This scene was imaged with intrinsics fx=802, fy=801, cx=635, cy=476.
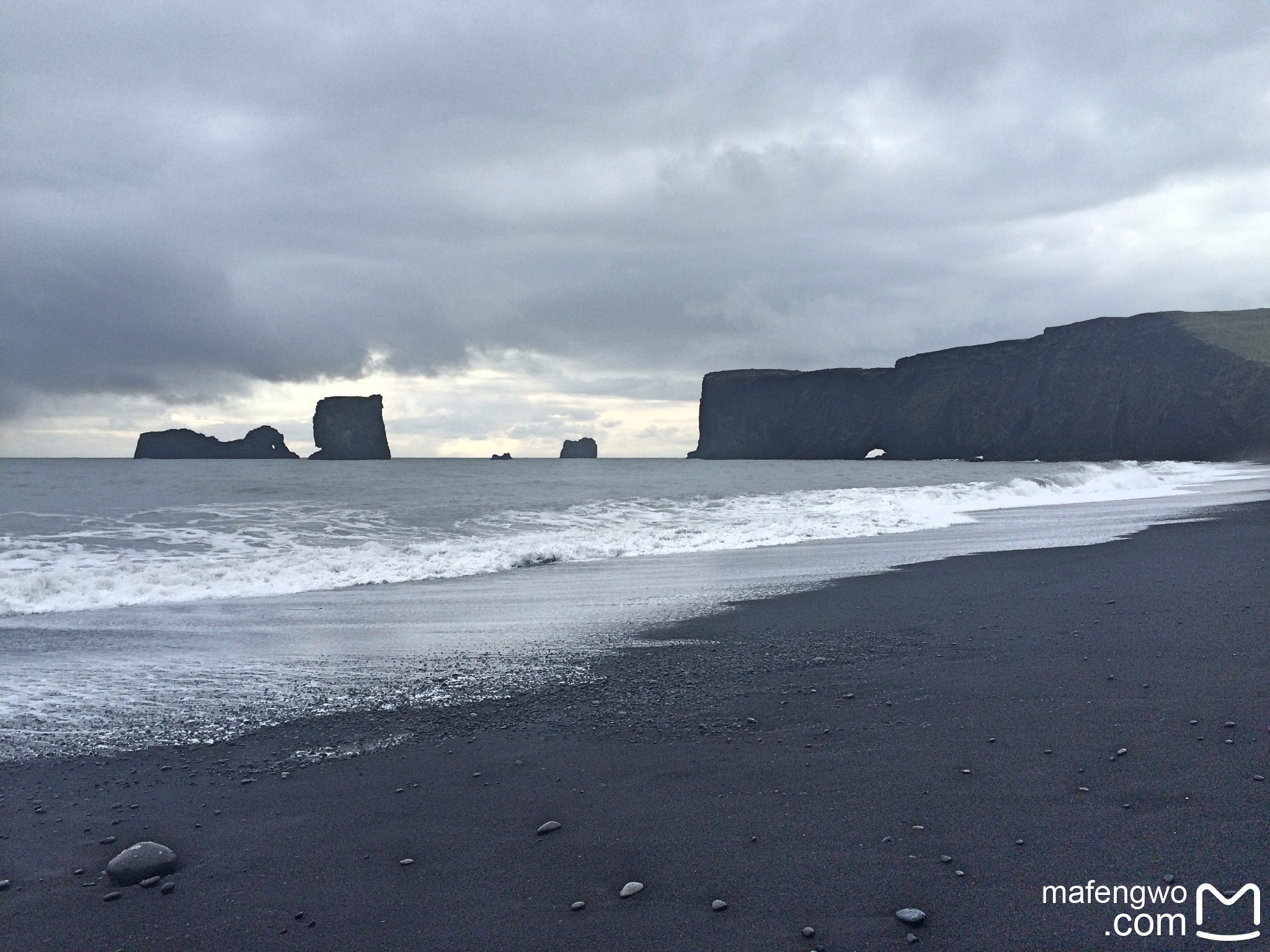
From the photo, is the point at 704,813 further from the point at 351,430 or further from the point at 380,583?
the point at 351,430

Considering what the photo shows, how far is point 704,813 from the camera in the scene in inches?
137

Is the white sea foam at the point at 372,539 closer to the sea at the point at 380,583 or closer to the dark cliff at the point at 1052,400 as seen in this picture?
the sea at the point at 380,583

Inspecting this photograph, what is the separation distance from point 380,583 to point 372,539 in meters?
5.67

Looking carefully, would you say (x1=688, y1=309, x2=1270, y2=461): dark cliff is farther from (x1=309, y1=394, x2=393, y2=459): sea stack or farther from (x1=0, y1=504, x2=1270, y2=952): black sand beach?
(x1=0, y1=504, x2=1270, y2=952): black sand beach

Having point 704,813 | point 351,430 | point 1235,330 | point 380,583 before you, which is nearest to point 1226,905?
point 704,813

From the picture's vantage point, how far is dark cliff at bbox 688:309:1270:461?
94.2m

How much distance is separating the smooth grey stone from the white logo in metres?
3.68

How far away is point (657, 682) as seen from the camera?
18.5ft

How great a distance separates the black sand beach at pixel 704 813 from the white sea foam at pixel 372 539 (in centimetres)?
721

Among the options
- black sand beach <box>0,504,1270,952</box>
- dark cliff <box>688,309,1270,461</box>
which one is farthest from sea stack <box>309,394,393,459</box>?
black sand beach <box>0,504,1270,952</box>

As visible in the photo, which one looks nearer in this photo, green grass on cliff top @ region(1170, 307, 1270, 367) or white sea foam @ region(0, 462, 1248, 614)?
white sea foam @ region(0, 462, 1248, 614)

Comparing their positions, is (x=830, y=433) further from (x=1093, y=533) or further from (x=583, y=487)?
(x=1093, y=533)

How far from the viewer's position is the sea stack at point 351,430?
151500mm

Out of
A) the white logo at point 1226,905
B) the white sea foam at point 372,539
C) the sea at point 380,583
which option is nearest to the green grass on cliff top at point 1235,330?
the sea at point 380,583
